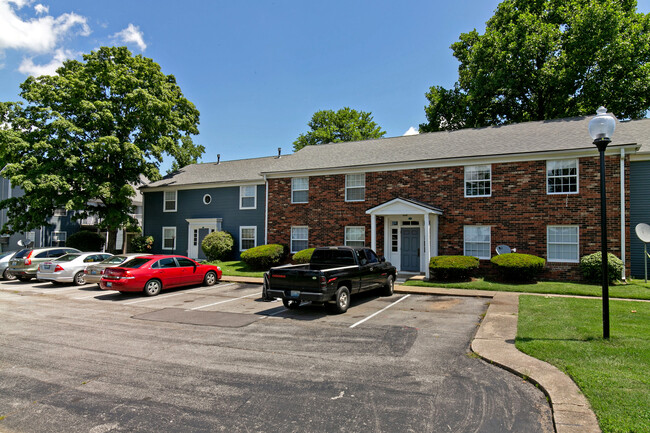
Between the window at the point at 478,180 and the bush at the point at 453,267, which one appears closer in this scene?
the bush at the point at 453,267

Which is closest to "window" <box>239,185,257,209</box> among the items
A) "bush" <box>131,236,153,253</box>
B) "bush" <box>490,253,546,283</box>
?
"bush" <box>131,236,153,253</box>

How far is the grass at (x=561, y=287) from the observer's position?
12570mm

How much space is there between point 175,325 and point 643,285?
626 inches

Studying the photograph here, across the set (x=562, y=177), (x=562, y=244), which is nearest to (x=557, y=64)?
(x=562, y=177)

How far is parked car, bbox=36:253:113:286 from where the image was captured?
53.1ft

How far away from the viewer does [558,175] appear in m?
→ 16.2

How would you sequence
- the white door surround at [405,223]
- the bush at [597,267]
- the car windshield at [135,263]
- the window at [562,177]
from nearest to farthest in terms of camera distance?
the car windshield at [135,263] → the bush at [597,267] → the window at [562,177] → the white door surround at [405,223]

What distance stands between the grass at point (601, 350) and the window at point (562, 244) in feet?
16.9

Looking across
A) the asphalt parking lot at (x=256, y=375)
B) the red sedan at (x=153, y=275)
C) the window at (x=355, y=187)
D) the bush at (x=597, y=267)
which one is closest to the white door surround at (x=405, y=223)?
the window at (x=355, y=187)

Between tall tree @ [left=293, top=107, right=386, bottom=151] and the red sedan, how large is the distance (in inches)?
1357

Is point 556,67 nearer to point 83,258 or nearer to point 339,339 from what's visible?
point 339,339

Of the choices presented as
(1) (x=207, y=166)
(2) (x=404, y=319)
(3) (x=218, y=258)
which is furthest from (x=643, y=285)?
(1) (x=207, y=166)

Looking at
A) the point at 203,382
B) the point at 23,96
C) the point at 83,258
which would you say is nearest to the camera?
the point at 203,382

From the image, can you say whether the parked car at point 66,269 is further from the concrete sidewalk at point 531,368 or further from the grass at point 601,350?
the grass at point 601,350
